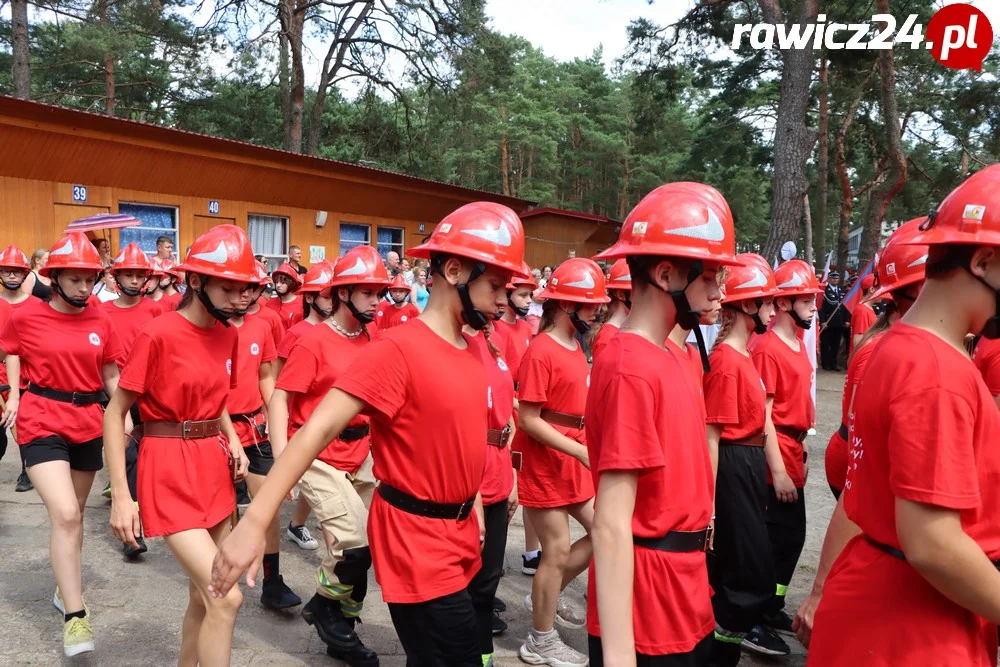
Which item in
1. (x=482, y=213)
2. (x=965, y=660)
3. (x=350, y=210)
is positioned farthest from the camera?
(x=350, y=210)

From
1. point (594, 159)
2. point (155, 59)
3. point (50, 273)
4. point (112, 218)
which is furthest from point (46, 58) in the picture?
point (594, 159)

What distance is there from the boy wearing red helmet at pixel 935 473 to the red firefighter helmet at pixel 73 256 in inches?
187

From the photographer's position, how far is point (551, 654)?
14.5 ft

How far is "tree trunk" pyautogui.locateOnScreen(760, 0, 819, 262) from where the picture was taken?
14.4 m

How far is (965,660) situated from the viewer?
5.91 ft

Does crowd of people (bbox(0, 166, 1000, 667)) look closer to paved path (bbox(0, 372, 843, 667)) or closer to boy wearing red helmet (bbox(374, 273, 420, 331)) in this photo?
paved path (bbox(0, 372, 843, 667))

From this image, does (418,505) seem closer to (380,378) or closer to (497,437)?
(380,378)

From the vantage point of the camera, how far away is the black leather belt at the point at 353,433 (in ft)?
15.7

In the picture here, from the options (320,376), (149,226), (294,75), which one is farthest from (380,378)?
(294,75)

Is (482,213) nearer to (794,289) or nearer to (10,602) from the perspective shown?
(794,289)

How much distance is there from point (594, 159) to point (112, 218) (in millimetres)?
41616

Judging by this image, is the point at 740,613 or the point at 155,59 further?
the point at 155,59

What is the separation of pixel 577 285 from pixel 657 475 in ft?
9.47

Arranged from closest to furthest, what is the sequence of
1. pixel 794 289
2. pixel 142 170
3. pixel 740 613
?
pixel 740 613
pixel 794 289
pixel 142 170
